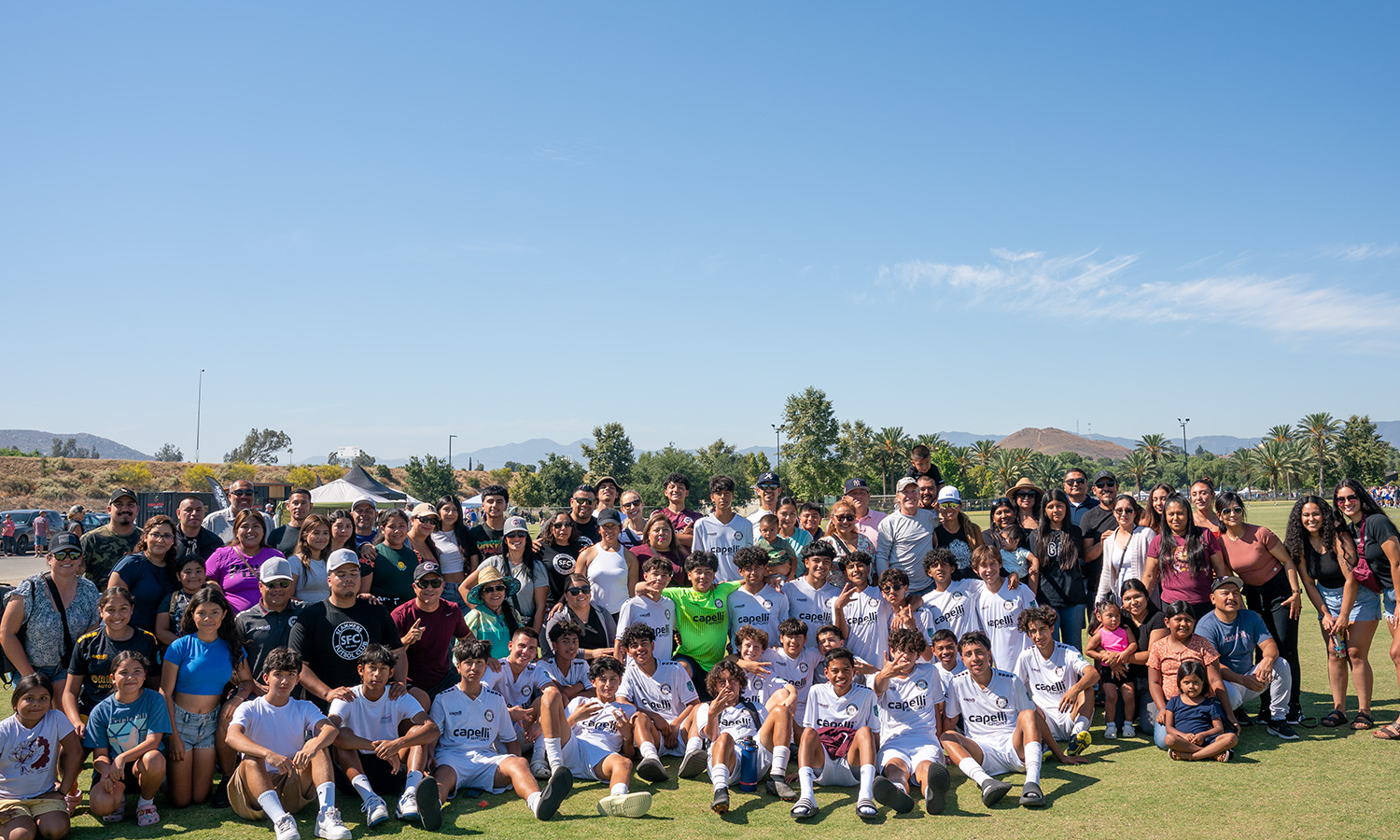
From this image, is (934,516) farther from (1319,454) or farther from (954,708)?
(1319,454)

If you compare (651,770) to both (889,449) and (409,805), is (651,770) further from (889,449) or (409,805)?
(889,449)

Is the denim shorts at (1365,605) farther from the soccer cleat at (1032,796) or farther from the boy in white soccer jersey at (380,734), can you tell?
the boy in white soccer jersey at (380,734)

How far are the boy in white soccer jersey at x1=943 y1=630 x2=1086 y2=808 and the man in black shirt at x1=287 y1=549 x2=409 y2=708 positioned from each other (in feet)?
13.0

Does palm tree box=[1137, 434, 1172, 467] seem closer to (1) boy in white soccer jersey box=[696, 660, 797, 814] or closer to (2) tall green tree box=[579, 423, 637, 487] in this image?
(2) tall green tree box=[579, 423, 637, 487]

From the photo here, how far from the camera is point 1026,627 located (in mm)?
6527

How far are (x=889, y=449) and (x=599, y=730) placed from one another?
6152 centimetres

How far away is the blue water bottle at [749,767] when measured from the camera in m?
5.77

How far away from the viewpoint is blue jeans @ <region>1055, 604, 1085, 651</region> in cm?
741

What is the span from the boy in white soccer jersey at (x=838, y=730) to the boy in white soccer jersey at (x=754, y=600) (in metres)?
0.80

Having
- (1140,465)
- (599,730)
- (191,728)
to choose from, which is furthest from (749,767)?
(1140,465)

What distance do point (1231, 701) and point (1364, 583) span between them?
5.01 ft

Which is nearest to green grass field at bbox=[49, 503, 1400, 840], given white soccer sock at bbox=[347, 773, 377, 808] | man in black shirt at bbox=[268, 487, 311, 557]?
white soccer sock at bbox=[347, 773, 377, 808]

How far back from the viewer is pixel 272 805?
503cm

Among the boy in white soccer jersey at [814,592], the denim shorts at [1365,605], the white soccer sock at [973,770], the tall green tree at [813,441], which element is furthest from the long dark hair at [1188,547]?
the tall green tree at [813,441]
